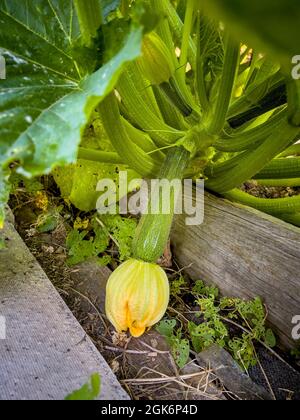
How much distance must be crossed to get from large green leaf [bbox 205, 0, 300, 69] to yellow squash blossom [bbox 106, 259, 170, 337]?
675 millimetres

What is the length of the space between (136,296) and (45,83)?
1.44 ft

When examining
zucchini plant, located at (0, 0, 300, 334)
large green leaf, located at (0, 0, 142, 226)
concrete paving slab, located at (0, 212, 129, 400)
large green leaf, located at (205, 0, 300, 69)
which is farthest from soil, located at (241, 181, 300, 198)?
large green leaf, located at (205, 0, 300, 69)

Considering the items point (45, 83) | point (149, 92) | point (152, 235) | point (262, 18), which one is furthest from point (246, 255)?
point (262, 18)

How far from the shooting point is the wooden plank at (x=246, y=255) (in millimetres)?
1055

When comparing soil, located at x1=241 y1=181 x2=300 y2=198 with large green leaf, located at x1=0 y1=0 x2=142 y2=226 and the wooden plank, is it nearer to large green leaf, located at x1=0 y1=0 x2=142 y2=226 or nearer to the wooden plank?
the wooden plank

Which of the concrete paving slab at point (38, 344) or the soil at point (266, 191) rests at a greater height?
the soil at point (266, 191)

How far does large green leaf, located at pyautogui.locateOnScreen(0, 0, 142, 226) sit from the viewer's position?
57 cm

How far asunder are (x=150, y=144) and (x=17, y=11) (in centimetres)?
45

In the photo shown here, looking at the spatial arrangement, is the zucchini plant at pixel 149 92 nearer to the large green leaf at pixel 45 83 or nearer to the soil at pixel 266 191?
the large green leaf at pixel 45 83

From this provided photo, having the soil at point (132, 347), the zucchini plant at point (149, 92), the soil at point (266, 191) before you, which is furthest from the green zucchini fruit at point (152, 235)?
the soil at point (266, 191)

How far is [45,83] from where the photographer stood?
0.76 meters

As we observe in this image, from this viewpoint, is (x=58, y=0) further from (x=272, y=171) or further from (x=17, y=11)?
(x=272, y=171)

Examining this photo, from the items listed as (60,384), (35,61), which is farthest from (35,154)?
(60,384)

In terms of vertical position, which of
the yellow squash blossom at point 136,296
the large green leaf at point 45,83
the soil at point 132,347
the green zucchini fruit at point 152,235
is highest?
the large green leaf at point 45,83
